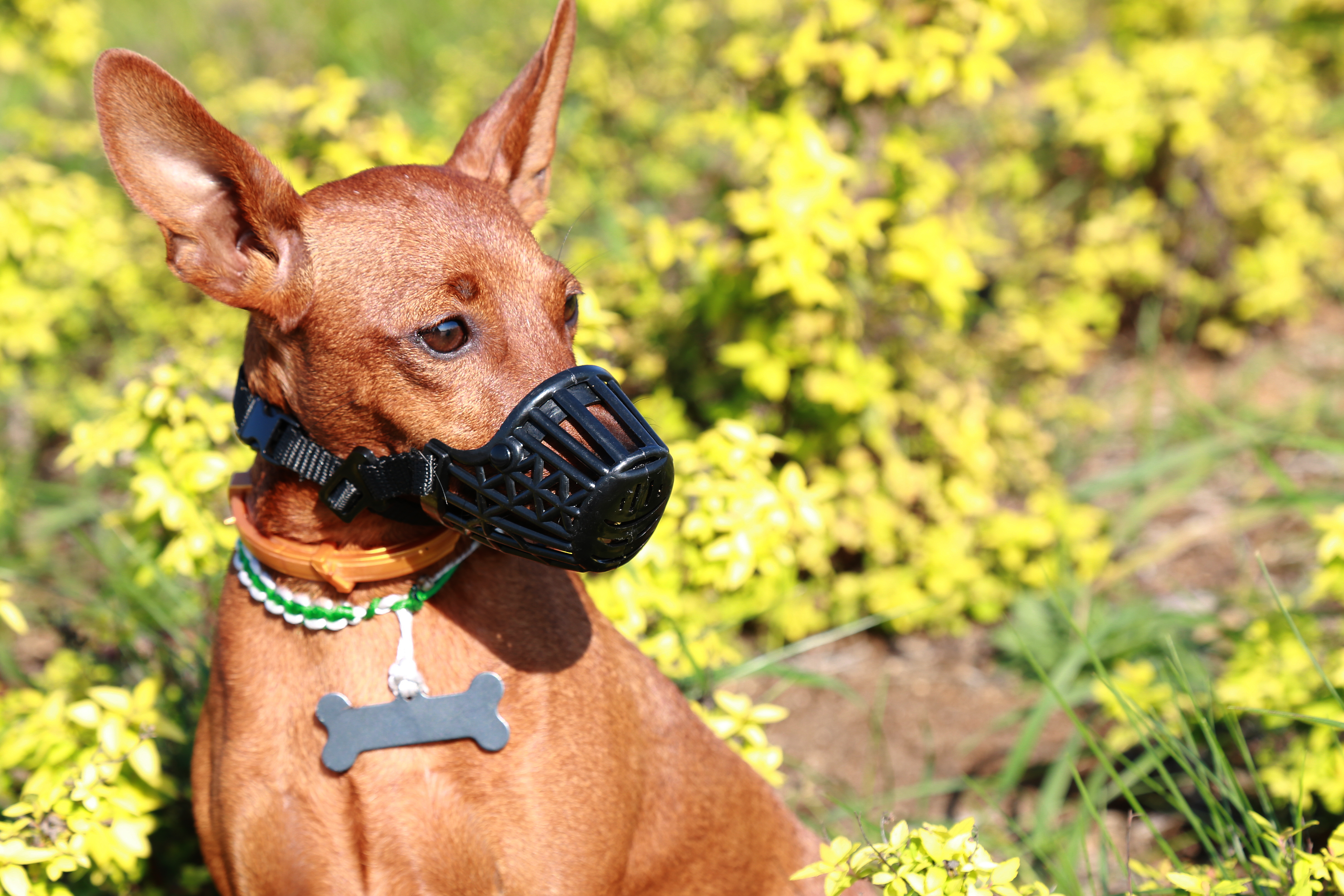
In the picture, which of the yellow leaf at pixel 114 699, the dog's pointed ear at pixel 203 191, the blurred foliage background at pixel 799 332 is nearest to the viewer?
the dog's pointed ear at pixel 203 191

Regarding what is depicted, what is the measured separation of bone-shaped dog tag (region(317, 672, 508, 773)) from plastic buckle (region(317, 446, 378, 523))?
332 mm

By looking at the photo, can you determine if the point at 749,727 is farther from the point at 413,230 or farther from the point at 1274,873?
the point at 413,230

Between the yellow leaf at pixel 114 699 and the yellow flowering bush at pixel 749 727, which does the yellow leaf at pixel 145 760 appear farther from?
the yellow flowering bush at pixel 749 727

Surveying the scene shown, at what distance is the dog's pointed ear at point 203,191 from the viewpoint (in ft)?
5.43

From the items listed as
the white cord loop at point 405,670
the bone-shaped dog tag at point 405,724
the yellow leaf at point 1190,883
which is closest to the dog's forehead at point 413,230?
the white cord loop at point 405,670

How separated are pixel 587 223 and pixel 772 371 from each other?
3.09 meters

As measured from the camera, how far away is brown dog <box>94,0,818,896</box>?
1.76m

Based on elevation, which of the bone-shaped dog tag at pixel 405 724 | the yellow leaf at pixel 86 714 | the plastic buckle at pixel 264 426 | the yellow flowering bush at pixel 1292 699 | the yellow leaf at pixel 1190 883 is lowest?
the yellow flowering bush at pixel 1292 699

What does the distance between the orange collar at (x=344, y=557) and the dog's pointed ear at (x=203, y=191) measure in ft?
1.35

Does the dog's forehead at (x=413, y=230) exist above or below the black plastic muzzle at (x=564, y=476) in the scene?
above

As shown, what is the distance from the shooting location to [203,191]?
1.78 meters

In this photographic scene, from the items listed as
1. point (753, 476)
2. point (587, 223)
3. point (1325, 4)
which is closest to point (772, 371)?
point (753, 476)

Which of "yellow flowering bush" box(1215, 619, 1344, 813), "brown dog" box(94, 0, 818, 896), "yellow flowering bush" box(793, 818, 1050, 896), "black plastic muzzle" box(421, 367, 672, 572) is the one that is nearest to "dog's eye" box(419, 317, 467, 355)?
"brown dog" box(94, 0, 818, 896)

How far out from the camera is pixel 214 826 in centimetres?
194
